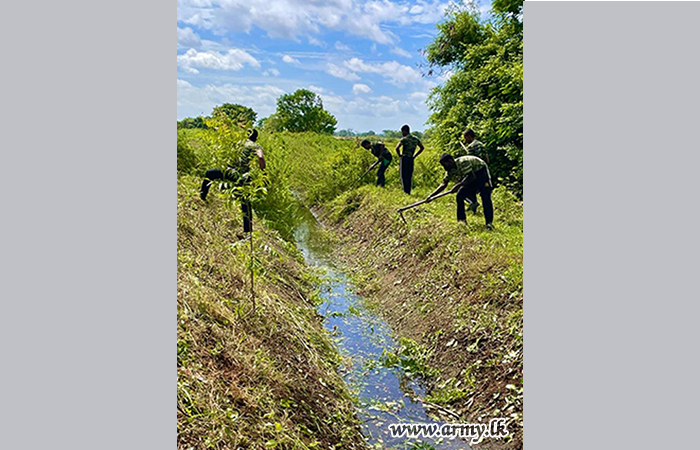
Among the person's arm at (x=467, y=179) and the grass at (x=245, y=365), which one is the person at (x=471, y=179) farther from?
the grass at (x=245, y=365)

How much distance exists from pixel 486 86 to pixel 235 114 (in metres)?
6.63

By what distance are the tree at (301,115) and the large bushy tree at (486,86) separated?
1425 cm

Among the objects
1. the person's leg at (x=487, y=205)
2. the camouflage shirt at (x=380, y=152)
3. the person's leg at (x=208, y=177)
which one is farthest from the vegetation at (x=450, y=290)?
the person's leg at (x=208, y=177)

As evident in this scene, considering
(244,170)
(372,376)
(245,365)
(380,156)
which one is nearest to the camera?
(245,365)

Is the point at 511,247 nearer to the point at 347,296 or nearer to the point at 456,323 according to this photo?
the point at 456,323

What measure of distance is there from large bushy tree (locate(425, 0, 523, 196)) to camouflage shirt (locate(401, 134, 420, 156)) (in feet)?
3.09

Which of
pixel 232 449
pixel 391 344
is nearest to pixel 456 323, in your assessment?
pixel 391 344

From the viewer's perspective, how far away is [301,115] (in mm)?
28484

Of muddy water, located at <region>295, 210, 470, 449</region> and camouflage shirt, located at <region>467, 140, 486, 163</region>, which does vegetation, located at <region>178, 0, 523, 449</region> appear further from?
camouflage shirt, located at <region>467, 140, 486, 163</region>

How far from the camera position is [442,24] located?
12.8 metres

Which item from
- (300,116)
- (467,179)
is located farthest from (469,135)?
(300,116)

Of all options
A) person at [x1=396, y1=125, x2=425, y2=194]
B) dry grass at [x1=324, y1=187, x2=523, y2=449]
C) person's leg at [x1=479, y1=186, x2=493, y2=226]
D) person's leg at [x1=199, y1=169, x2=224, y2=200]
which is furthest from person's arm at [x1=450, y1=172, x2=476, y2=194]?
person at [x1=396, y1=125, x2=425, y2=194]

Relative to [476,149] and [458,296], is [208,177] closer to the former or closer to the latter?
[458,296]

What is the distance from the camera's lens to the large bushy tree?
379 inches
